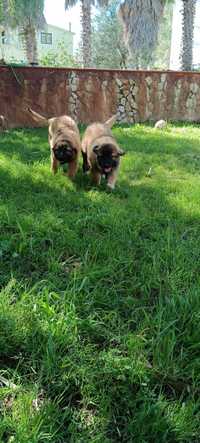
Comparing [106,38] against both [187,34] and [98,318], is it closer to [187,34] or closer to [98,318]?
[187,34]

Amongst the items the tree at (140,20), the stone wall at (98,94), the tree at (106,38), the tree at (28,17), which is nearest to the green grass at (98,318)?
the stone wall at (98,94)

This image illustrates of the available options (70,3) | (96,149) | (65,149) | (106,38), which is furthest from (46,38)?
(96,149)

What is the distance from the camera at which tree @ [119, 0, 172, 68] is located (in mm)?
18609

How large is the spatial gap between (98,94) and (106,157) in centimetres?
701

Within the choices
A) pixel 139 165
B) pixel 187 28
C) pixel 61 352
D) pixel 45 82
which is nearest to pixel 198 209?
Result: pixel 139 165

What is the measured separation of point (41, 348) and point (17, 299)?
52cm

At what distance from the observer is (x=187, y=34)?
59.4 ft

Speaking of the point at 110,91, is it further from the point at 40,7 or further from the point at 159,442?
the point at 159,442

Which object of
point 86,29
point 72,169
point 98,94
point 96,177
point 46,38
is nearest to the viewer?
point 96,177

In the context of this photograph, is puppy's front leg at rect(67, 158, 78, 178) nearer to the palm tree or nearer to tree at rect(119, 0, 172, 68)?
tree at rect(119, 0, 172, 68)

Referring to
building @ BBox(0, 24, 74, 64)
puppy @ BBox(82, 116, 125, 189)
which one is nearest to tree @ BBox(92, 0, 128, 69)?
building @ BBox(0, 24, 74, 64)

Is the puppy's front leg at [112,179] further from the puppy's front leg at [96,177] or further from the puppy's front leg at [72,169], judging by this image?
the puppy's front leg at [72,169]

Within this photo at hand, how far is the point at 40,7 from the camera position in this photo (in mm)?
18250

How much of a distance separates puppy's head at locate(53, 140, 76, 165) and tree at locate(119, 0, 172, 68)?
52.0 feet
